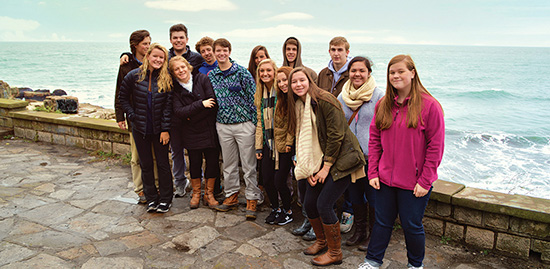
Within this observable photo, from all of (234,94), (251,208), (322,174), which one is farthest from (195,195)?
(322,174)

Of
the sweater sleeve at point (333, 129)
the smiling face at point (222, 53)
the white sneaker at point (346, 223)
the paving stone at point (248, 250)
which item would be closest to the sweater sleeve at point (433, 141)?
the sweater sleeve at point (333, 129)

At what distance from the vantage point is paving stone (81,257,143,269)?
3.20 meters

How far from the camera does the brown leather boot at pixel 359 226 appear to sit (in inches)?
144

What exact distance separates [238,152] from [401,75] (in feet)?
7.47

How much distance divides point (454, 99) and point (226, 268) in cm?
2886

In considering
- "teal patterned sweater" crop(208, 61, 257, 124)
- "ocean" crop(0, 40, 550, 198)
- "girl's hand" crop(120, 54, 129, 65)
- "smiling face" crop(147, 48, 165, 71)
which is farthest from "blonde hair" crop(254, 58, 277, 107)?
"ocean" crop(0, 40, 550, 198)

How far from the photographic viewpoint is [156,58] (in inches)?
161

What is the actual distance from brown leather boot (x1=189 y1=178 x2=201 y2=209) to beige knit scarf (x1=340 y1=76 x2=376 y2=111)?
2122mm

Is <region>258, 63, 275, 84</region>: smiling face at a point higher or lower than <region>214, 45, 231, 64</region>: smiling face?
lower

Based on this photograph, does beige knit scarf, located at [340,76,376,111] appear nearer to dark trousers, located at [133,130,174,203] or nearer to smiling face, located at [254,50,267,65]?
smiling face, located at [254,50,267,65]

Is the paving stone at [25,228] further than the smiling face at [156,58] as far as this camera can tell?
No

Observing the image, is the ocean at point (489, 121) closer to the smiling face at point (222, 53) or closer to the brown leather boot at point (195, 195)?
the smiling face at point (222, 53)

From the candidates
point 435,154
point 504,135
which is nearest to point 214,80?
point 435,154

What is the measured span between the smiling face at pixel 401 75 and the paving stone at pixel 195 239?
2.25m
